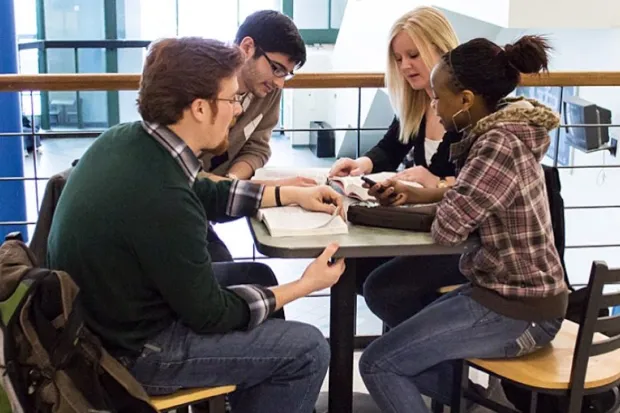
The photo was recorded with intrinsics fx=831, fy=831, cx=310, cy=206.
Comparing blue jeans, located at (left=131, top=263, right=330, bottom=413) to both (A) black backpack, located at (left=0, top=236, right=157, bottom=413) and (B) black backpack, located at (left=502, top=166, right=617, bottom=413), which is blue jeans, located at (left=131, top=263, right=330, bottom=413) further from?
(B) black backpack, located at (left=502, top=166, right=617, bottom=413)

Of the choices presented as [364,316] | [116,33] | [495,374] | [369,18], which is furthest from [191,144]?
[116,33]

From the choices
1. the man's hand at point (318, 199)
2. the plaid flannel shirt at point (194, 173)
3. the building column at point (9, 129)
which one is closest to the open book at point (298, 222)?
the man's hand at point (318, 199)

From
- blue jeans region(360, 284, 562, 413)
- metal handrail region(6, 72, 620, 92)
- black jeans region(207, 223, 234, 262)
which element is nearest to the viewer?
blue jeans region(360, 284, 562, 413)

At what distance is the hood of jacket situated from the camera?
1.82 meters

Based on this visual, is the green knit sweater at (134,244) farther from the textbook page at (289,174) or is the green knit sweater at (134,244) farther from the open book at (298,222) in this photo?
the textbook page at (289,174)

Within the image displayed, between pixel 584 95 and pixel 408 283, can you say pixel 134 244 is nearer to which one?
pixel 408 283

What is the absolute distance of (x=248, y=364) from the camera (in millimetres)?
1717

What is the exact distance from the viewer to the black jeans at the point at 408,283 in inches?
92.4

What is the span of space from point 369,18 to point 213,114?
771 cm

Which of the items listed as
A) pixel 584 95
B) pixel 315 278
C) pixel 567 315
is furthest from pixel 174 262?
pixel 584 95

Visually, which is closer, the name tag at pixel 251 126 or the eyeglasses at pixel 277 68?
the eyeglasses at pixel 277 68

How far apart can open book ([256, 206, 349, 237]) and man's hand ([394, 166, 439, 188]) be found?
1.33ft

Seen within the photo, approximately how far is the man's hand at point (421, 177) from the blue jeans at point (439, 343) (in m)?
0.37

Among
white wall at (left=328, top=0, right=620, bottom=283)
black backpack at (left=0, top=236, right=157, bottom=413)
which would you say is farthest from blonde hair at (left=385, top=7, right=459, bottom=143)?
white wall at (left=328, top=0, right=620, bottom=283)
